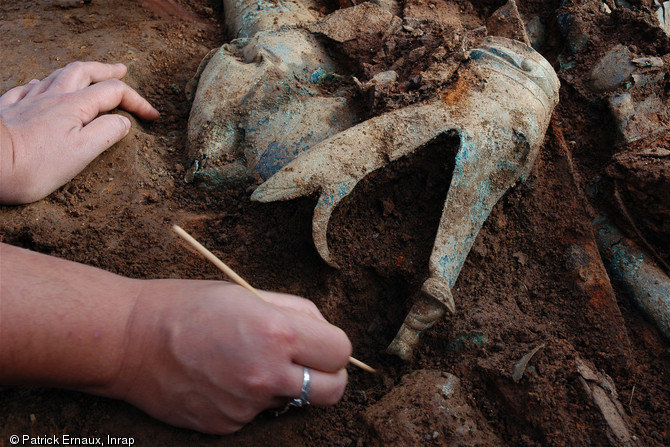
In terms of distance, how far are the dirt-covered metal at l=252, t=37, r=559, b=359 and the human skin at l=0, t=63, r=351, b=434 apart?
1.07 feet

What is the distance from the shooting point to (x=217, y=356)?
1.02 m

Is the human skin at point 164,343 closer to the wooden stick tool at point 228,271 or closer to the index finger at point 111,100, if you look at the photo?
the wooden stick tool at point 228,271

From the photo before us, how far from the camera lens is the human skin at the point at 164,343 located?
3.34 ft

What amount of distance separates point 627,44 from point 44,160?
Result: 86.3 inches

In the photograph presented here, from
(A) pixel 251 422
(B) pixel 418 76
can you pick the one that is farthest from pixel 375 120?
(A) pixel 251 422

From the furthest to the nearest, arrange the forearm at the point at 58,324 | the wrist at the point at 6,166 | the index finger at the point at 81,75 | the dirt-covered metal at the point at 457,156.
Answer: the index finger at the point at 81,75 → the wrist at the point at 6,166 → the dirt-covered metal at the point at 457,156 → the forearm at the point at 58,324

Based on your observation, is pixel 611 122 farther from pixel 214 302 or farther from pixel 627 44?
pixel 214 302

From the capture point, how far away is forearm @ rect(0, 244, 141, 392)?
1004 mm

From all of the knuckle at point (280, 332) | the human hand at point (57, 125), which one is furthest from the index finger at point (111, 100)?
the knuckle at point (280, 332)

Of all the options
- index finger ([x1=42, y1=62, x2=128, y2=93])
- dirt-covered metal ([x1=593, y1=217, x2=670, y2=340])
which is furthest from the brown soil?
index finger ([x1=42, y1=62, x2=128, y2=93])

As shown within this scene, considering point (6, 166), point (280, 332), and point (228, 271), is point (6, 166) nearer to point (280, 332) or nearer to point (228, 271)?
point (228, 271)

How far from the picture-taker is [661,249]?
5.49ft

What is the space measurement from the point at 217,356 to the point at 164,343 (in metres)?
0.12

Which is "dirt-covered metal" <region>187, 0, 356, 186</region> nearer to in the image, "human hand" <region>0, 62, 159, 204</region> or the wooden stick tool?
"human hand" <region>0, 62, 159, 204</region>
